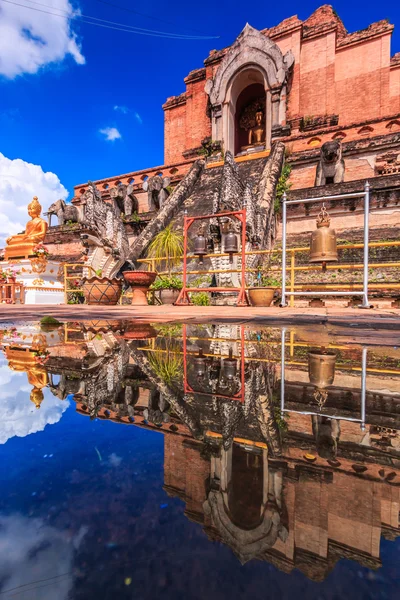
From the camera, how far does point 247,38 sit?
1526 centimetres

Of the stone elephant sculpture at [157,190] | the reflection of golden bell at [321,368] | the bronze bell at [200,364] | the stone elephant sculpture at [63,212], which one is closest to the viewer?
the reflection of golden bell at [321,368]

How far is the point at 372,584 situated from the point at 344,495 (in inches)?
6.3

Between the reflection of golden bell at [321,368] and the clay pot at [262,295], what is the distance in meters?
4.59

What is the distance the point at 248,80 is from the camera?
16.7 meters

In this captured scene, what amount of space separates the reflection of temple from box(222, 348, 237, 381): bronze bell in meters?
0.06

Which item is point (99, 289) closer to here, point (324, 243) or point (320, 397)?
point (324, 243)

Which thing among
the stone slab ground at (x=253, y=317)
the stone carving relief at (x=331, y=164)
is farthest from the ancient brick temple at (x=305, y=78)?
the stone slab ground at (x=253, y=317)

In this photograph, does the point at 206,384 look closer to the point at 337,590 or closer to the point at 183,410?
the point at 183,410

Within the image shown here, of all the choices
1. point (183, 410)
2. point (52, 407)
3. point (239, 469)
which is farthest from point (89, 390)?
point (239, 469)

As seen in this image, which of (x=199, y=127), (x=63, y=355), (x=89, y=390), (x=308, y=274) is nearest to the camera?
(x=89, y=390)

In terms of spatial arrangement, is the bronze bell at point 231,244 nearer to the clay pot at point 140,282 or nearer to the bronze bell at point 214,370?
the clay pot at point 140,282

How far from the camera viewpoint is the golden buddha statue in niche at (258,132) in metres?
17.3

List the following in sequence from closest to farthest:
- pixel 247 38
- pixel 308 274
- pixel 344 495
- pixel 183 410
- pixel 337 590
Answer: pixel 337 590
pixel 344 495
pixel 183 410
pixel 308 274
pixel 247 38

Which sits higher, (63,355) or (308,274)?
(308,274)
